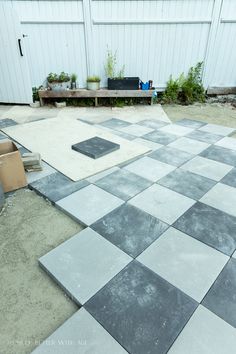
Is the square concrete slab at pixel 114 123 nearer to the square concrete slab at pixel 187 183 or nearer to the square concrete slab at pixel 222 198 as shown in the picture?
the square concrete slab at pixel 187 183

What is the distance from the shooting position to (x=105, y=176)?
2422 mm

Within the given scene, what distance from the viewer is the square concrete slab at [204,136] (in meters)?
3.27

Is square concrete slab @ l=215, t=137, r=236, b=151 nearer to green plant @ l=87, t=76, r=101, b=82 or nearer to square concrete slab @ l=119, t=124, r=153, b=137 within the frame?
square concrete slab @ l=119, t=124, r=153, b=137

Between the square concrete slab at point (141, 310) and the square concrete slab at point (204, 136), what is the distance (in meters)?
2.31

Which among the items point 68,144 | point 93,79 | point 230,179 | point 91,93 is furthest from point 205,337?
point 93,79

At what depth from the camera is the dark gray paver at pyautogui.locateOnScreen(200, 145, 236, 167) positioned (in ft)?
8.98

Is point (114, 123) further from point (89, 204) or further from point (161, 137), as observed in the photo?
point (89, 204)

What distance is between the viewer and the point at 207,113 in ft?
14.6

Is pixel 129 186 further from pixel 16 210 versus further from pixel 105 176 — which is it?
pixel 16 210

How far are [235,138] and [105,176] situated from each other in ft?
6.61

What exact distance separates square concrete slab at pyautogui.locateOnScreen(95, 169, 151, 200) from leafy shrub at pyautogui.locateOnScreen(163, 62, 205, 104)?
3.09m

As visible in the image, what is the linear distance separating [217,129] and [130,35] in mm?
2467

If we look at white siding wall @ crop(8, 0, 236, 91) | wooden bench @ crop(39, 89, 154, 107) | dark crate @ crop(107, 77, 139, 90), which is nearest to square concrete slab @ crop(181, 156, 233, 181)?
wooden bench @ crop(39, 89, 154, 107)

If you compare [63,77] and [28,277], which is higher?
[63,77]
